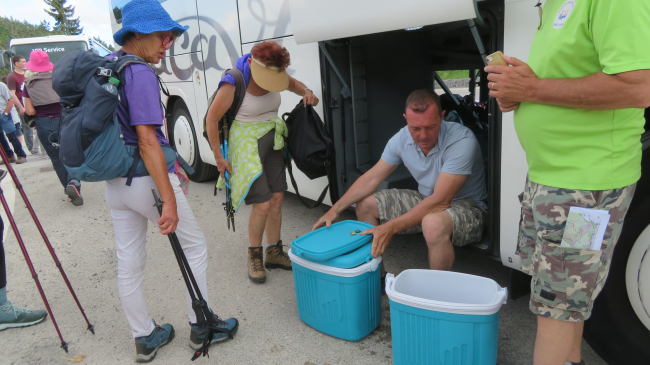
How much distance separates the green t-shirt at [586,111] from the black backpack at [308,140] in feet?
5.31

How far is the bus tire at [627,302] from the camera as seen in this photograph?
171cm

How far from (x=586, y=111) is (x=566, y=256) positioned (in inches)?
19.0

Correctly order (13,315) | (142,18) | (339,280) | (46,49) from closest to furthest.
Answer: (142,18), (339,280), (13,315), (46,49)

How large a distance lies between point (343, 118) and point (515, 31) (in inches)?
59.8

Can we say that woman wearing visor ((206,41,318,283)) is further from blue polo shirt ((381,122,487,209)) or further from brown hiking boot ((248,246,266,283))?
blue polo shirt ((381,122,487,209))

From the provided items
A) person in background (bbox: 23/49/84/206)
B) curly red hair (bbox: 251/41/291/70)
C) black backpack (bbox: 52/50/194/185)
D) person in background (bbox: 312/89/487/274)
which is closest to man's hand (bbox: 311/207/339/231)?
person in background (bbox: 312/89/487/274)

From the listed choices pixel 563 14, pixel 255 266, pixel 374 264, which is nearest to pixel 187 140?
pixel 255 266

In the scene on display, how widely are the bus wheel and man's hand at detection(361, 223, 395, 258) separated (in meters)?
3.42

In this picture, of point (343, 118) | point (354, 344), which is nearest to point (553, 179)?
point (354, 344)

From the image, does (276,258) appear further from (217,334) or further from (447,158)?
(447,158)

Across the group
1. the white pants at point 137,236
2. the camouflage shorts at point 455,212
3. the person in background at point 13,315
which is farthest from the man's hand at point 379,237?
the person in background at point 13,315

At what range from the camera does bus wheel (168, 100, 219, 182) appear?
17.1 ft

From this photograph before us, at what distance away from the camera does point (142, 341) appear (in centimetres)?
232

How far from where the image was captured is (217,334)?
94.7 inches
